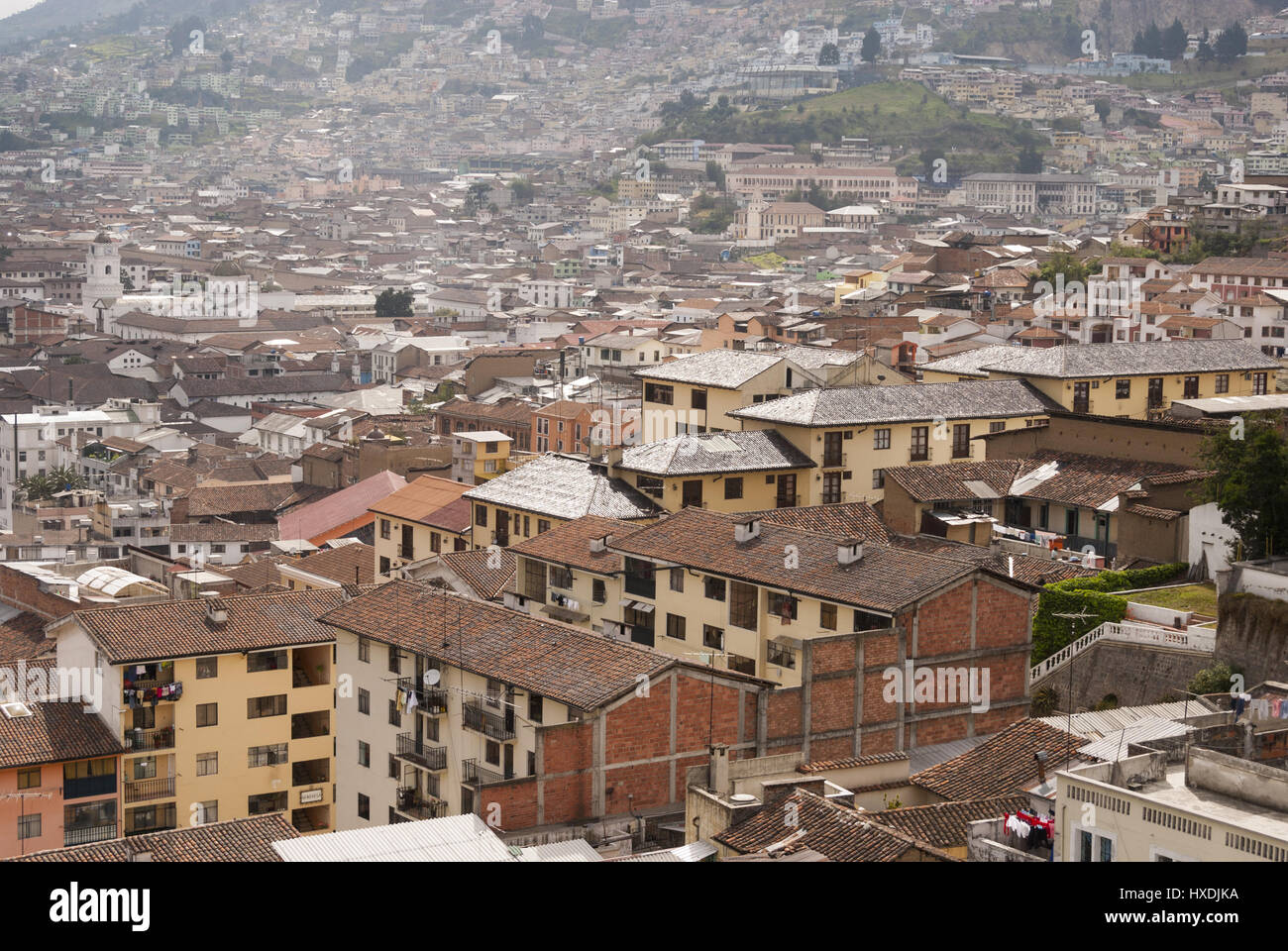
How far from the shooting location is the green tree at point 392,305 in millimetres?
72231

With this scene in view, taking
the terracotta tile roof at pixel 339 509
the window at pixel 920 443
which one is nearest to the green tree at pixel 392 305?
the terracotta tile roof at pixel 339 509

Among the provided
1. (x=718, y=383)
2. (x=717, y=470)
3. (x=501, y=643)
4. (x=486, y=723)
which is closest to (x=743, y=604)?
(x=501, y=643)

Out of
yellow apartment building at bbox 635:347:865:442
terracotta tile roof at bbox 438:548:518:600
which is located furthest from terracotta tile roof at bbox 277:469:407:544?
terracotta tile roof at bbox 438:548:518:600

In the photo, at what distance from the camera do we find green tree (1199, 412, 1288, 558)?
1664 centimetres

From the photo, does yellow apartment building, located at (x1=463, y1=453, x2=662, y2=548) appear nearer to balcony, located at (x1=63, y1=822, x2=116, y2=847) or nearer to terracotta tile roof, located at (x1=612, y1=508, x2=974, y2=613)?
terracotta tile roof, located at (x1=612, y1=508, x2=974, y2=613)

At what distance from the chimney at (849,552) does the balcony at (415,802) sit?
3989 millimetres

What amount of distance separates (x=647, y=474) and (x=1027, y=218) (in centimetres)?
6734

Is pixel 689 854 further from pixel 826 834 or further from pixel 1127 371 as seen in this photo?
pixel 1127 371

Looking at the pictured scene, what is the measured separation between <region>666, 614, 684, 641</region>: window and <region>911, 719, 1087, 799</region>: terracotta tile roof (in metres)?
4.02
